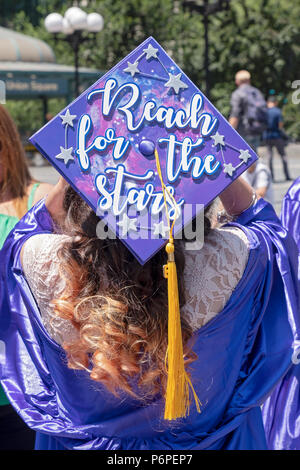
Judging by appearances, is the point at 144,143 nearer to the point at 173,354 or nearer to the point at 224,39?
the point at 173,354

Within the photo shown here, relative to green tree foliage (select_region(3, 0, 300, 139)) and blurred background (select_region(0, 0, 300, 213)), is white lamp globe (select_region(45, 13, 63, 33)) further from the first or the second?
green tree foliage (select_region(3, 0, 300, 139))

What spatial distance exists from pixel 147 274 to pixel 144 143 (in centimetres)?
30

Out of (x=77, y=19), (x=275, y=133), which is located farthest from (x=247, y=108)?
(x=77, y=19)

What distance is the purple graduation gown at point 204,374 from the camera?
1731 mm

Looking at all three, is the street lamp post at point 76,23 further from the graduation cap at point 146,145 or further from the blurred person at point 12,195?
the graduation cap at point 146,145

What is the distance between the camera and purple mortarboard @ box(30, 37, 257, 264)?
5.41ft

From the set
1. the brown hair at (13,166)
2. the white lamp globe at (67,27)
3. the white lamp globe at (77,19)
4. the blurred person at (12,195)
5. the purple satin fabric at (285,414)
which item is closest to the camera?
the blurred person at (12,195)

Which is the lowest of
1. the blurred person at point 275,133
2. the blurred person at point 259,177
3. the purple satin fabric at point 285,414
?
the purple satin fabric at point 285,414

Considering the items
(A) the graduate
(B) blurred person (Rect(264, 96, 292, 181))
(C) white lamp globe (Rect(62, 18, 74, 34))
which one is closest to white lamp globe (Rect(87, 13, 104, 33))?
(C) white lamp globe (Rect(62, 18, 74, 34))

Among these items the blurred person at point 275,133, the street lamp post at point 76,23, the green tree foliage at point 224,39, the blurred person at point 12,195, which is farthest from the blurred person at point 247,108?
the green tree foliage at point 224,39

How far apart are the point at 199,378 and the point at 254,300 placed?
23 cm

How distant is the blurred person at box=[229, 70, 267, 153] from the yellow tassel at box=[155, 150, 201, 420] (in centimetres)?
822

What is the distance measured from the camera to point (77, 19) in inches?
597

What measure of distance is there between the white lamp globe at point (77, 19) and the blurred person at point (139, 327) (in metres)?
14.0
